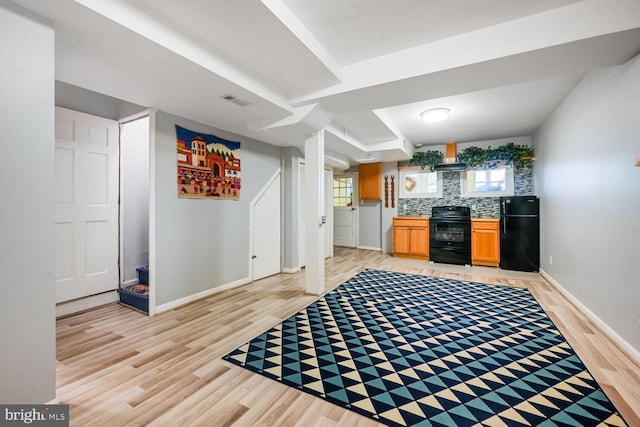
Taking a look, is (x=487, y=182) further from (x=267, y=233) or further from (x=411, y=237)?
(x=267, y=233)

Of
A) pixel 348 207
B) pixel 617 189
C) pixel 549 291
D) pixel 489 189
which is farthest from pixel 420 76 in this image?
pixel 348 207

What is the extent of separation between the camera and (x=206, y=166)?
3.68 metres

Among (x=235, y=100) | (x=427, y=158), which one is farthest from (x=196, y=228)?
(x=427, y=158)

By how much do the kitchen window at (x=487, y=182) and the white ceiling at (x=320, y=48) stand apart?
286cm

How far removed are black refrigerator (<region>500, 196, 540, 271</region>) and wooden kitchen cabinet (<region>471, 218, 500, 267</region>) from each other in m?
0.12

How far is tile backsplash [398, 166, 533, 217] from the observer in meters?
5.59

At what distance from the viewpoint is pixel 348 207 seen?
7.86 metres

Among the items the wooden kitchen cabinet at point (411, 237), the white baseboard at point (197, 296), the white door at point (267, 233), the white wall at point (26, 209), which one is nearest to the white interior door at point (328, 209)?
the wooden kitchen cabinet at point (411, 237)

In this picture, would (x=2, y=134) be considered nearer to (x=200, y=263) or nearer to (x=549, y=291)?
(x=200, y=263)

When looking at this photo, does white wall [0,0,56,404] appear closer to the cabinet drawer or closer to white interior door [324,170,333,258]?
white interior door [324,170,333,258]

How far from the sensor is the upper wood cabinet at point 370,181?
714 centimetres

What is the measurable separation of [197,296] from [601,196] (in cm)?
452

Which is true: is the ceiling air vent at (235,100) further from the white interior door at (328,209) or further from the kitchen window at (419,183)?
the kitchen window at (419,183)

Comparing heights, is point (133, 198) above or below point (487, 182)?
below
